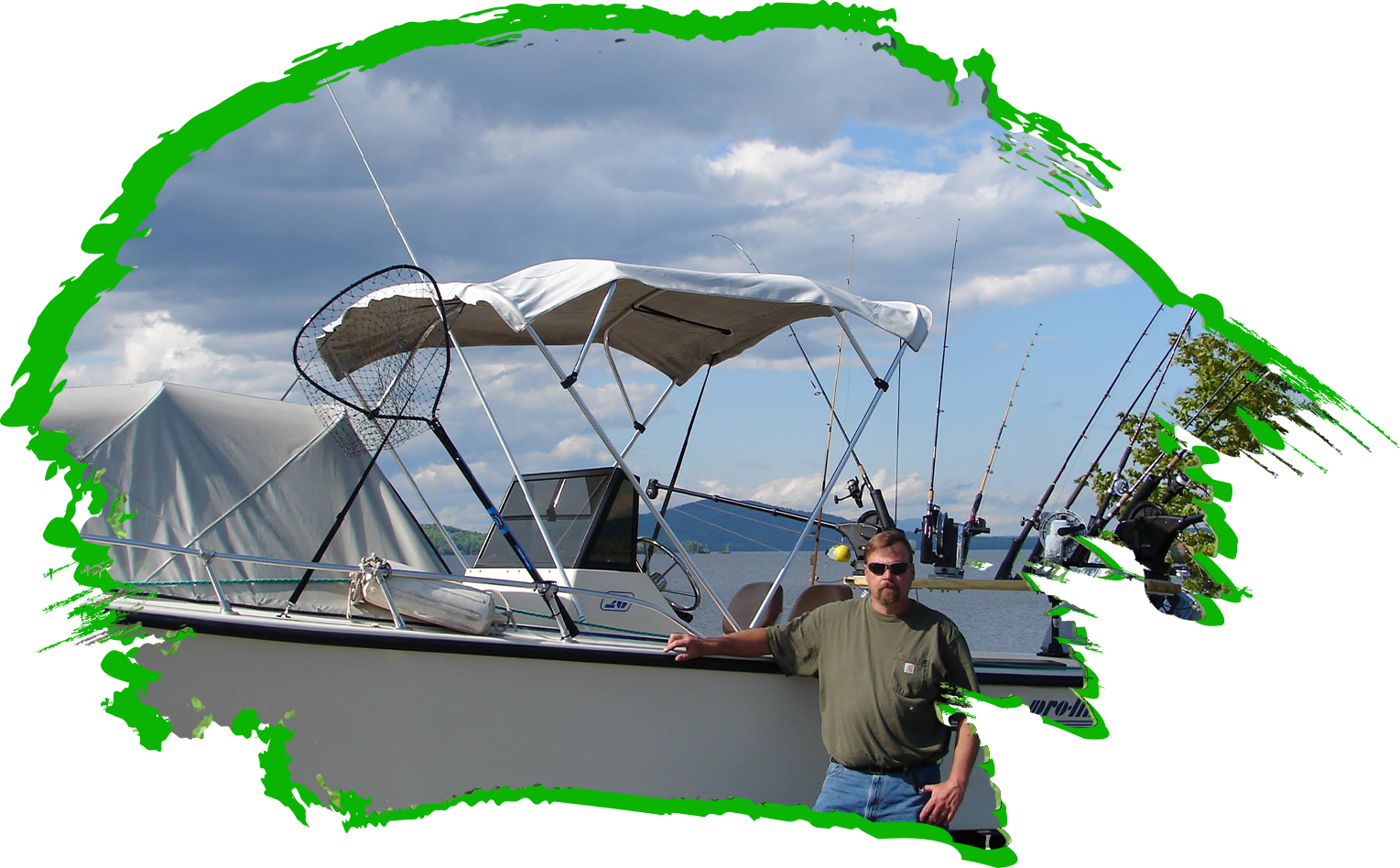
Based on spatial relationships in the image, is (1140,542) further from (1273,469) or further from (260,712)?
(260,712)

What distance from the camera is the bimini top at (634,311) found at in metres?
5.53

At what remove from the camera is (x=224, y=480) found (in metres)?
7.50

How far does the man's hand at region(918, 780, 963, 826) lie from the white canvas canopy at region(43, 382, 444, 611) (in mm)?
4452

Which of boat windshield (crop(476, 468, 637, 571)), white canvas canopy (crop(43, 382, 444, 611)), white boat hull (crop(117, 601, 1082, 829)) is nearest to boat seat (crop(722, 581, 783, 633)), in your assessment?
boat windshield (crop(476, 468, 637, 571))

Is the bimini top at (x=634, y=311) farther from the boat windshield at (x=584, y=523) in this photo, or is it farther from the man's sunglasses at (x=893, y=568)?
the man's sunglasses at (x=893, y=568)

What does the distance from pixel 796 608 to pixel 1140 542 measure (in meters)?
2.00

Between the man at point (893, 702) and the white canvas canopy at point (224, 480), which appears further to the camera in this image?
the white canvas canopy at point (224, 480)

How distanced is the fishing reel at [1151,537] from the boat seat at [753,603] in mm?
2016

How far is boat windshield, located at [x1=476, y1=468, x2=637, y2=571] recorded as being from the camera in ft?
20.6

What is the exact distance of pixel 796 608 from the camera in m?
6.44

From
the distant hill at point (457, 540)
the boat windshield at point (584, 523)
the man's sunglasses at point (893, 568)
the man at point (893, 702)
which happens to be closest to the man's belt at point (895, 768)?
the man at point (893, 702)

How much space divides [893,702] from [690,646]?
975 mm

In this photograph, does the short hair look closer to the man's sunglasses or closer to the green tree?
the man's sunglasses

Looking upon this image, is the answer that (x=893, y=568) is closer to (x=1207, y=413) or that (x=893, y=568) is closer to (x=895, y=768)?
(x=895, y=768)
